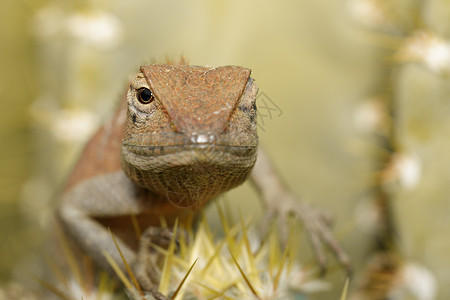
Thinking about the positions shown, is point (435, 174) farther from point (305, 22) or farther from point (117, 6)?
point (117, 6)

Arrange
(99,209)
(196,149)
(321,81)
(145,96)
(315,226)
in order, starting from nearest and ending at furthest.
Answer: (196,149) → (145,96) → (99,209) → (315,226) → (321,81)

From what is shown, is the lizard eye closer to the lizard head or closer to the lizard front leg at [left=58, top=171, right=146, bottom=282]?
the lizard head

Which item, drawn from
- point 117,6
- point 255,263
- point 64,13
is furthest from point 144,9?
point 255,263

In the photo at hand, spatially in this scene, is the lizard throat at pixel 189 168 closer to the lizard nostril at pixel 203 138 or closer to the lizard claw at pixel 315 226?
the lizard nostril at pixel 203 138

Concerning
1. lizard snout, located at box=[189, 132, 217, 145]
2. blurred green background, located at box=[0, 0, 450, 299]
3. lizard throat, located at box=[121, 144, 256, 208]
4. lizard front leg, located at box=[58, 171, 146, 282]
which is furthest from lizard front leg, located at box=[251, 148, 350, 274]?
lizard snout, located at box=[189, 132, 217, 145]

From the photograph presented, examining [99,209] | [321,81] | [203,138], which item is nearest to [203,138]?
[203,138]

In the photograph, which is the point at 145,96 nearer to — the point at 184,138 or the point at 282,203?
the point at 184,138
